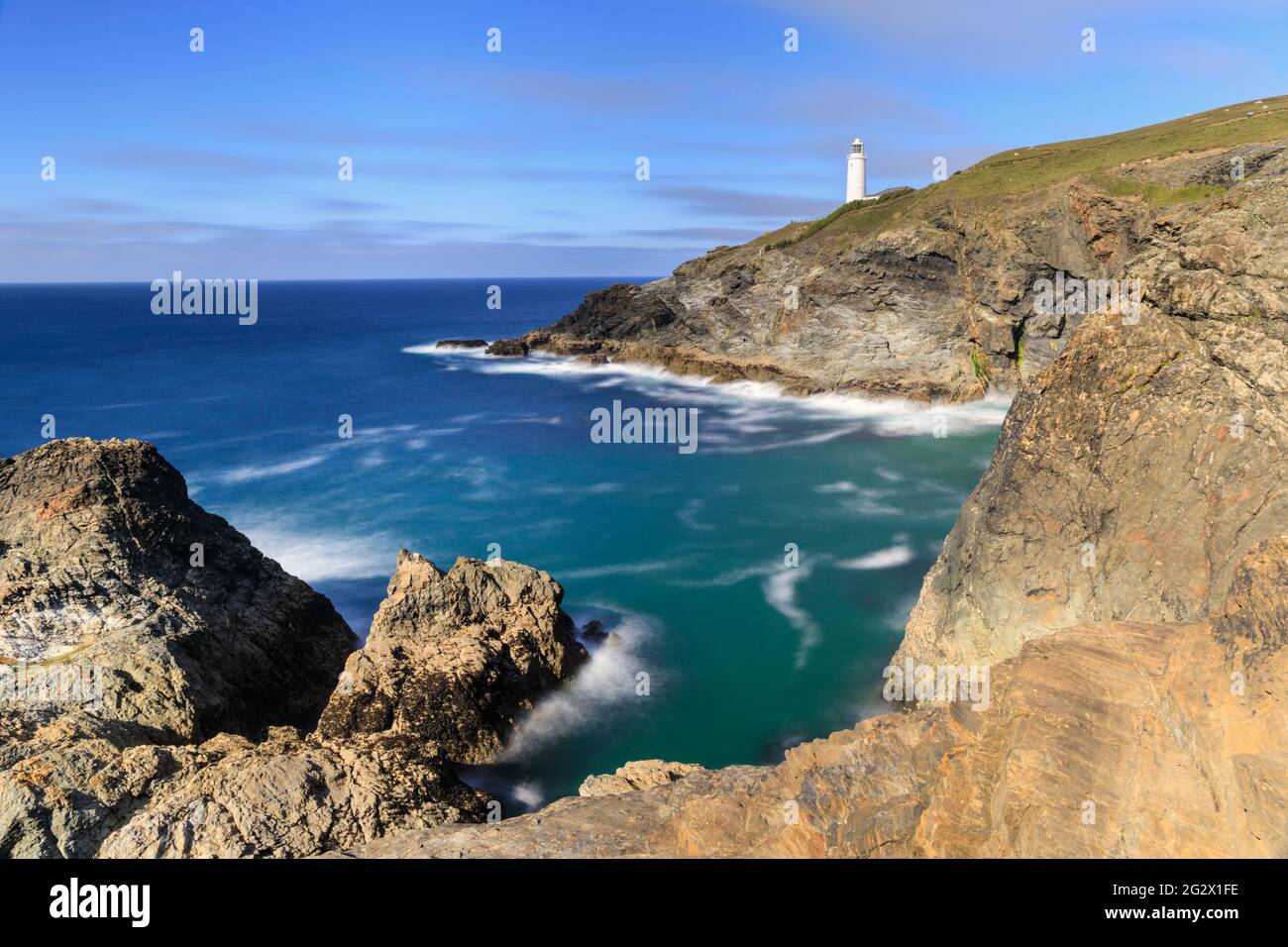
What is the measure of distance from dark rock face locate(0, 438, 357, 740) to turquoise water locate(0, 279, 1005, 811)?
5.74 meters

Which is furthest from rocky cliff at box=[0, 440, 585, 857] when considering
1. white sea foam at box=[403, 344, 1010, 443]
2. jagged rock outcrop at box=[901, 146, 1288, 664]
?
white sea foam at box=[403, 344, 1010, 443]

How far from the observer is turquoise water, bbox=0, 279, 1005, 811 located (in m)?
23.1

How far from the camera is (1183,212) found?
20.9 metres

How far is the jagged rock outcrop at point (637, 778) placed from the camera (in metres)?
15.3

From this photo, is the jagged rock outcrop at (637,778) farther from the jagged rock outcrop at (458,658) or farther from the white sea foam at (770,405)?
the white sea foam at (770,405)

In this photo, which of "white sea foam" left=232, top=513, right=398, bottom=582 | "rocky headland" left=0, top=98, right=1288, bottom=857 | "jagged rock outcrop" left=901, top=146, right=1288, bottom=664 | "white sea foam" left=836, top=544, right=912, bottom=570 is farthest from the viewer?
"white sea foam" left=232, top=513, right=398, bottom=582

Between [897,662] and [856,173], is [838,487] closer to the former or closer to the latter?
[897,662]

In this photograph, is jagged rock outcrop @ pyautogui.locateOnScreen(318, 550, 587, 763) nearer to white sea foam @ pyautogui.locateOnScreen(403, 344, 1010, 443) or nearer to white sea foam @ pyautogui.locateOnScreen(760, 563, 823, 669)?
white sea foam @ pyautogui.locateOnScreen(760, 563, 823, 669)

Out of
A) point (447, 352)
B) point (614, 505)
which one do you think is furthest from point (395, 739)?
point (447, 352)

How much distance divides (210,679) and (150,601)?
8.39 feet

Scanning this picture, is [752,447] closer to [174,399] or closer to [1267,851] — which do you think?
[1267,851]

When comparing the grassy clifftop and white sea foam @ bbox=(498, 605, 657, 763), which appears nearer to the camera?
white sea foam @ bbox=(498, 605, 657, 763)
